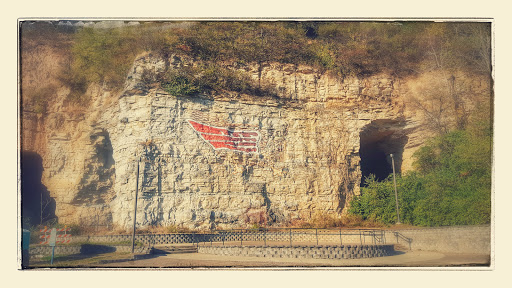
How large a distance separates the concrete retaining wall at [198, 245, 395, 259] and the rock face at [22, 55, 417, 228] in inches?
218

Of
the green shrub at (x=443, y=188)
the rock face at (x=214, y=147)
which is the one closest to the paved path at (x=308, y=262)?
the green shrub at (x=443, y=188)

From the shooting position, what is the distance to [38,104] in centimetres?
2367

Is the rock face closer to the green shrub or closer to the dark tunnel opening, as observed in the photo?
the dark tunnel opening

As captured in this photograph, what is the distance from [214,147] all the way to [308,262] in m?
9.51

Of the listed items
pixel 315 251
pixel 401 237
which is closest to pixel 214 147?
pixel 315 251

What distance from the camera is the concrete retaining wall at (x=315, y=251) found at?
15.4 meters

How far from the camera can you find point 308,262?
14594 mm

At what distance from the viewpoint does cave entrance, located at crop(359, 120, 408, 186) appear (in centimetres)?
2469

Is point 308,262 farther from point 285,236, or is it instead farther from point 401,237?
point 401,237

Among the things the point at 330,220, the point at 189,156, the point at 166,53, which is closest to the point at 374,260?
the point at 330,220

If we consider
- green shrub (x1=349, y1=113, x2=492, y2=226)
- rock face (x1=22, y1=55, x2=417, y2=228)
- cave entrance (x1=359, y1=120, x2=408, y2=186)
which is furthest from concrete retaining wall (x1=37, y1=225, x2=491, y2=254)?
cave entrance (x1=359, y1=120, x2=408, y2=186)

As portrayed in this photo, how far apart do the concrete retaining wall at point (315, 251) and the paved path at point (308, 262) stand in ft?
1.05

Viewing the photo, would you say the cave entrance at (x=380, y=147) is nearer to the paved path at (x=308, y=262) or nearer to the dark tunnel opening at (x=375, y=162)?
the dark tunnel opening at (x=375, y=162)

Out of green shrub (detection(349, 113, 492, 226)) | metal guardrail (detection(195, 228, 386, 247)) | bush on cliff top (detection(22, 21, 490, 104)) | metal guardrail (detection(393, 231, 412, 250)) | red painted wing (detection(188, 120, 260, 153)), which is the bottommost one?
metal guardrail (detection(195, 228, 386, 247))
